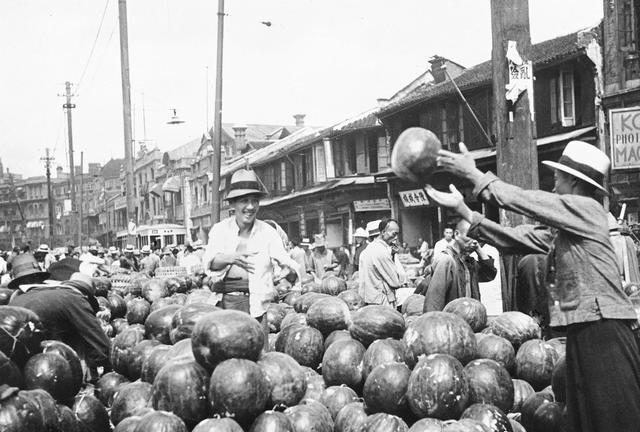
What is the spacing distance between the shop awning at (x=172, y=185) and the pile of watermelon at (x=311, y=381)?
64899 millimetres

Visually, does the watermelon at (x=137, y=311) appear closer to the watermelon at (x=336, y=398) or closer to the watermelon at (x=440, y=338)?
the watermelon at (x=336, y=398)

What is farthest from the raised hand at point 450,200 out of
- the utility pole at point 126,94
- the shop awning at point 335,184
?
the shop awning at point 335,184

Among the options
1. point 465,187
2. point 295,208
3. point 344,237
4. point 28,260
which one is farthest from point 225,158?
point 28,260

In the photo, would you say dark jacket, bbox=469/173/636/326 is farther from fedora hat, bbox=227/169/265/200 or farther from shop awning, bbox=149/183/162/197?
shop awning, bbox=149/183/162/197

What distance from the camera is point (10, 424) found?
180 inches

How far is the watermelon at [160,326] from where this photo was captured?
787 cm

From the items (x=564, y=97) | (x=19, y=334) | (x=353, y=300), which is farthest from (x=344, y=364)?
(x=564, y=97)

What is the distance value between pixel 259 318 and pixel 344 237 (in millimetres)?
31610

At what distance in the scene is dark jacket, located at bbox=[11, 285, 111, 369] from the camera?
679cm

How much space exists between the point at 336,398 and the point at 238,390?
57.4 inches

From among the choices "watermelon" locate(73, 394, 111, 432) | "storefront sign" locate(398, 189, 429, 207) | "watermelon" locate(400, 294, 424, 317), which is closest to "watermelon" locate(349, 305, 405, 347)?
"watermelon" locate(400, 294, 424, 317)

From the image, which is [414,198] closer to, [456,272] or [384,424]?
[456,272]

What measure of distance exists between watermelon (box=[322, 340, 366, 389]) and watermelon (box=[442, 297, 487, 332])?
1.04 m

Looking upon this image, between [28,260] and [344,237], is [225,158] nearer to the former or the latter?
[344,237]
